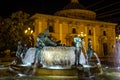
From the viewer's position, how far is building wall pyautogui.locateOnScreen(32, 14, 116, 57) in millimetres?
38312

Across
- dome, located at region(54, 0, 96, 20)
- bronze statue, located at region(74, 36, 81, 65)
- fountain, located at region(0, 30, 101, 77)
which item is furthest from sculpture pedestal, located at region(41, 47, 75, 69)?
dome, located at region(54, 0, 96, 20)

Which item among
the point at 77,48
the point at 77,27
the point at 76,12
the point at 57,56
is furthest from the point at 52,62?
the point at 76,12

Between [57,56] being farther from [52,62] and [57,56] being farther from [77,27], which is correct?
[77,27]

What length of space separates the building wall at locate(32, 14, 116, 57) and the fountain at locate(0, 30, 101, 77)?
2449 cm

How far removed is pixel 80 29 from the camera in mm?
42062

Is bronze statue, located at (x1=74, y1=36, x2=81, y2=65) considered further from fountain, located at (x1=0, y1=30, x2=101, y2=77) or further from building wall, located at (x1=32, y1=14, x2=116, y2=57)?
building wall, located at (x1=32, y1=14, x2=116, y2=57)

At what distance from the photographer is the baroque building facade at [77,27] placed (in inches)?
1517

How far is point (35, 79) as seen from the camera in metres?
8.27

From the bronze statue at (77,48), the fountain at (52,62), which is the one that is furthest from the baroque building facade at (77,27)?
the bronze statue at (77,48)

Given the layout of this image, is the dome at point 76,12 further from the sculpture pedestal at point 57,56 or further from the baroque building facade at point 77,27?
→ the sculpture pedestal at point 57,56

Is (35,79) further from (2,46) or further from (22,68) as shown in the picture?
(2,46)

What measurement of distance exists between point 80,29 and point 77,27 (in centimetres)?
74

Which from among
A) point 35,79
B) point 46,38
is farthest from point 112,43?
point 35,79

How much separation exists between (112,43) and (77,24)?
372 inches
